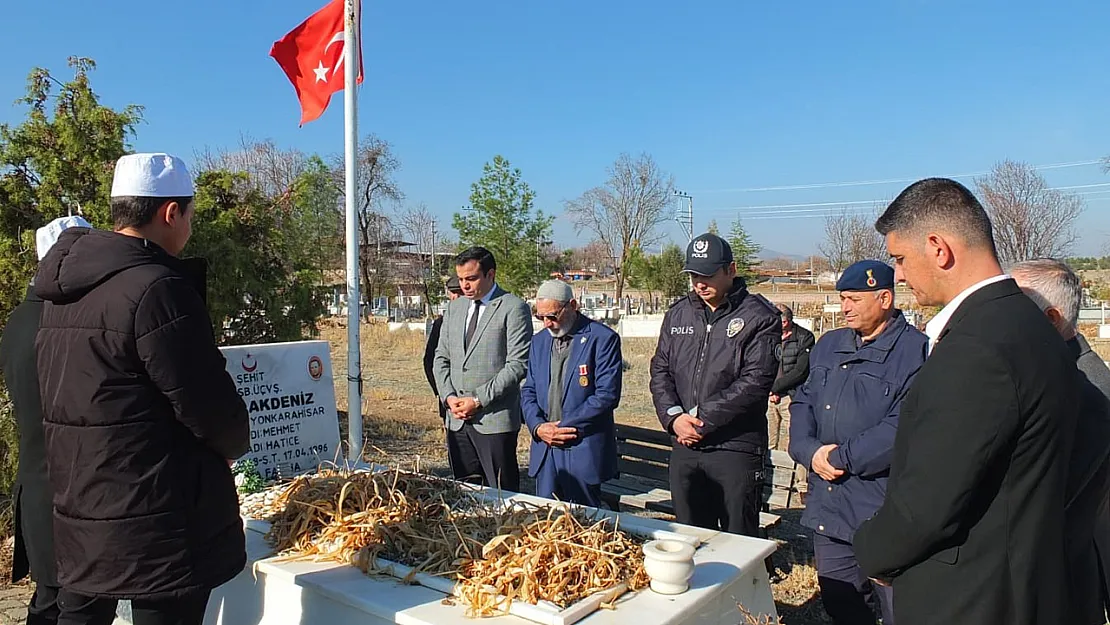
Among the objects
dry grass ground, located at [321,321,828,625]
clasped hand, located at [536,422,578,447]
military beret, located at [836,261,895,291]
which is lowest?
dry grass ground, located at [321,321,828,625]

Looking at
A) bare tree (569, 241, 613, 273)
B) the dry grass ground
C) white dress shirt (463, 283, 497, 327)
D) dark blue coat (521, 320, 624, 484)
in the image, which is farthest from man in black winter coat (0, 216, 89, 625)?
bare tree (569, 241, 613, 273)

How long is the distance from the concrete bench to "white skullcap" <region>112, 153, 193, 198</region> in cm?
365

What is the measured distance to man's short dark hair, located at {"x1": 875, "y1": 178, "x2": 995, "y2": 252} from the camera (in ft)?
6.35

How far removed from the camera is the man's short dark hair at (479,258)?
493cm

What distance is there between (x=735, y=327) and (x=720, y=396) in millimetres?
376

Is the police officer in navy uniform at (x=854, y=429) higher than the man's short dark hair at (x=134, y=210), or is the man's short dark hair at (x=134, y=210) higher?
the man's short dark hair at (x=134, y=210)

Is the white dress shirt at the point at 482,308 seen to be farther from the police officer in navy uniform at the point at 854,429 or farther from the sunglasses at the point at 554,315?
the police officer in navy uniform at the point at 854,429

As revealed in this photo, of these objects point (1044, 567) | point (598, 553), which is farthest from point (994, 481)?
point (598, 553)

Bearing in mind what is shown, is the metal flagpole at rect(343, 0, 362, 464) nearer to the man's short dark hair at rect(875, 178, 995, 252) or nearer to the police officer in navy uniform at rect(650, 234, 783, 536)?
the police officer in navy uniform at rect(650, 234, 783, 536)

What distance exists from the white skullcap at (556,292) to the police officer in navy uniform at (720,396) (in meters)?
0.67

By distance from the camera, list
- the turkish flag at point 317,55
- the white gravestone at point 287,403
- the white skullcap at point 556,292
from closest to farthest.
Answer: the white gravestone at point 287,403 < the white skullcap at point 556,292 < the turkish flag at point 317,55

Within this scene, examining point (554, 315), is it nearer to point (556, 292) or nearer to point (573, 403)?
point (556, 292)

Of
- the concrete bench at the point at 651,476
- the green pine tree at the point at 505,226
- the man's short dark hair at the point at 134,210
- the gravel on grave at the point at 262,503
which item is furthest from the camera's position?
the green pine tree at the point at 505,226

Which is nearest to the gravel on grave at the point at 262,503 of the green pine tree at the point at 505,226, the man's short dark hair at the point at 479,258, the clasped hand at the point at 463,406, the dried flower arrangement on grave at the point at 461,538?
the dried flower arrangement on grave at the point at 461,538
